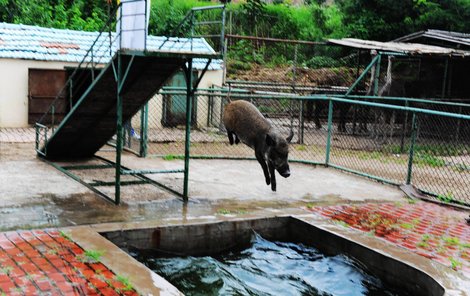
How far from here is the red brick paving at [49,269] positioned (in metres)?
5.16

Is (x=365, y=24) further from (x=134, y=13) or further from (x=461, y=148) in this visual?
(x=134, y=13)

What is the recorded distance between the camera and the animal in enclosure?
9281mm

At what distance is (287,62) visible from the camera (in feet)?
87.7

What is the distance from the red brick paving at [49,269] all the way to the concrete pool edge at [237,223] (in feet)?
0.55

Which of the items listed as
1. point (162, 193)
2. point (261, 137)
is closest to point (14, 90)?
point (162, 193)

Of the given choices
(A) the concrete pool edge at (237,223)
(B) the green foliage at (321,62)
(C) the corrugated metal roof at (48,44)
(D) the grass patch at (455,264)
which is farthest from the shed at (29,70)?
(D) the grass patch at (455,264)

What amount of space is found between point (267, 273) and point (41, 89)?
11.8 meters

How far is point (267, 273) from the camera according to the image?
22.9ft

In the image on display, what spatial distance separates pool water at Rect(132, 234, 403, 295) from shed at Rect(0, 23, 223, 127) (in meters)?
9.97

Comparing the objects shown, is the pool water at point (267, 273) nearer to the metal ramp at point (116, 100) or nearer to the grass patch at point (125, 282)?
→ the grass patch at point (125, 282)

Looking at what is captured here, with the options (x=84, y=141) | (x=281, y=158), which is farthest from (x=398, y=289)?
(x=84, y=141)

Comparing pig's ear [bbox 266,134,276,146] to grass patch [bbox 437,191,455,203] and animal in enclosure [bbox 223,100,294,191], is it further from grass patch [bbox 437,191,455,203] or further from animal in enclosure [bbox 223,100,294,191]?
grass patch [bbox 437,191,455,203]

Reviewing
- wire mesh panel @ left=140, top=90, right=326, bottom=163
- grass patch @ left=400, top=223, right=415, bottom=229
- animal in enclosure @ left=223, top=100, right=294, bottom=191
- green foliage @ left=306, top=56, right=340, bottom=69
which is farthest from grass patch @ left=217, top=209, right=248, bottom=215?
green foliage @ left=306, top=56, right=340, bottom=69

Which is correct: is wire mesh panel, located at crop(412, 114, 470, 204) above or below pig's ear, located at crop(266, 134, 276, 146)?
below
